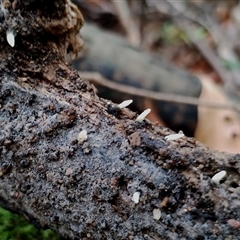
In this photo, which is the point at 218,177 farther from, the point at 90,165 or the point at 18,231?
the point at 18,231

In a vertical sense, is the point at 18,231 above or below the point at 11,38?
below

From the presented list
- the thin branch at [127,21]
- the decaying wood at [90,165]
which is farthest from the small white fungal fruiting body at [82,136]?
the thin branch at [127,21]

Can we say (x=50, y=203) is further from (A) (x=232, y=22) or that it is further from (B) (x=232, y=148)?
(A) (x=232, y=22)

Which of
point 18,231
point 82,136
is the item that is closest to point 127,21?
point 18,231

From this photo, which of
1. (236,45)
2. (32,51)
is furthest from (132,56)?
(32,51)

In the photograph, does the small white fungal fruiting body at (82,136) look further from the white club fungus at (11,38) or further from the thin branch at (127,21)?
the thin branch at (127,21)
